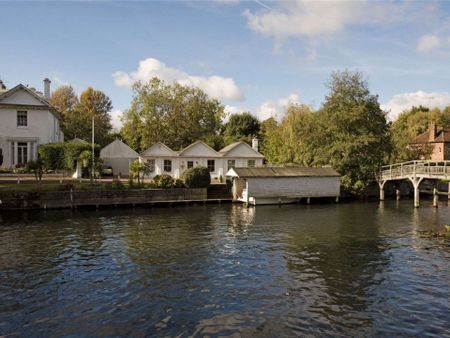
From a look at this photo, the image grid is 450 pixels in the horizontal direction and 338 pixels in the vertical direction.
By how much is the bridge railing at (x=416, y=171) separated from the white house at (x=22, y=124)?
130 ft

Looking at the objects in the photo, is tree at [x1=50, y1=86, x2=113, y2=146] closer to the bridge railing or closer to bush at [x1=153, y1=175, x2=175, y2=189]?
bush at [x1=153, y1=175, x2=175, y2=189]

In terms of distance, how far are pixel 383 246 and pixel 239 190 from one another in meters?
21.6

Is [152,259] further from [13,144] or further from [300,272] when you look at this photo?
[13,144]

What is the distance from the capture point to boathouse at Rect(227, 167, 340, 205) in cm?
4028

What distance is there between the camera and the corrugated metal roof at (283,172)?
40344 mm

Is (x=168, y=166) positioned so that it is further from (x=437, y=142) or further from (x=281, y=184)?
(x=437, y=142)

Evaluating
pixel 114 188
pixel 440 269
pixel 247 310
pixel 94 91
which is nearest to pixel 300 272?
pixel 247 310

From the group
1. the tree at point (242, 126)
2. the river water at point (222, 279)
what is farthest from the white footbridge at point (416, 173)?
the tree at point (242, 126)

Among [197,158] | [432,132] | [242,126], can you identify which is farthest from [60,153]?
[432,132]

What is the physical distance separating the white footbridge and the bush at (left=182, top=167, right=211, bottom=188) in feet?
70.4

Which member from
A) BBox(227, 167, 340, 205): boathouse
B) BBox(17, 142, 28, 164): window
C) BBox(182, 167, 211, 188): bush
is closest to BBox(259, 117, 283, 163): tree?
BBox(227, 167, 340, 205): boathouse

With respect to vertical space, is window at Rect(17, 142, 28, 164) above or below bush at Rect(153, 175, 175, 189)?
above

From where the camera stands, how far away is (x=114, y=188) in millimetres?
37750

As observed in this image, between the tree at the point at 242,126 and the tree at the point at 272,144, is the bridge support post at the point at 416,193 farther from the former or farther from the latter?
the tree at the point at 242,126
